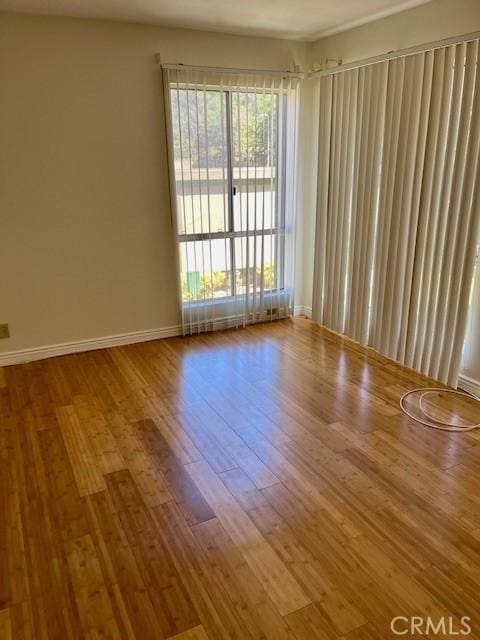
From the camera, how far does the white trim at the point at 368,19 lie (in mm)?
3036

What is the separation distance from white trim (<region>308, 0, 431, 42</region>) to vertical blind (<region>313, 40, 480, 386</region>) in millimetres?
315

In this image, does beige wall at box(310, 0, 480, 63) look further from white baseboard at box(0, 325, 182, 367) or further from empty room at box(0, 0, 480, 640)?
white baseboard at box(0, 325, 182, 367)

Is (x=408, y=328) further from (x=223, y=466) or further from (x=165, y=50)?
(x=165, y=50)

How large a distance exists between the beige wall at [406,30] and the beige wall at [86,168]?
457mm

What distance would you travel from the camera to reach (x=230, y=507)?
2.13 meters

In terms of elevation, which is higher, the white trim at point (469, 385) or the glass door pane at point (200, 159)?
the glass door pane at point (200, 159)

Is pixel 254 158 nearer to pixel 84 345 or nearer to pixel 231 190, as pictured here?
pixel 231 190

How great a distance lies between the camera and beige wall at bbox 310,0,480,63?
2.80m

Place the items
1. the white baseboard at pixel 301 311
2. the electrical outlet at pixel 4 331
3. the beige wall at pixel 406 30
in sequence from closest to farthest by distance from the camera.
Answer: the beige wall at pixel 406 30 → the electrical outlet at pixel 4 331 → the white baseboard at pixel 301 311

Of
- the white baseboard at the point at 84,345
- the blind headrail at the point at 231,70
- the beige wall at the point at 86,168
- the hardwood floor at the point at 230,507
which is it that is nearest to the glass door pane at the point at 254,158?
the blind headrail at the point at 231,70

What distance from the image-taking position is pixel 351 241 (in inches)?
151

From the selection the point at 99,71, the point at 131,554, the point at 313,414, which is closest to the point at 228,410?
the point at 313,414

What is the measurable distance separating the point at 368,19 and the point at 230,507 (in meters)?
3.31

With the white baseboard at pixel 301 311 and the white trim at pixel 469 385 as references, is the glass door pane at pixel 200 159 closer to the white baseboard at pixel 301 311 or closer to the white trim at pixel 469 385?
the white baseboard at pixel 301 311
